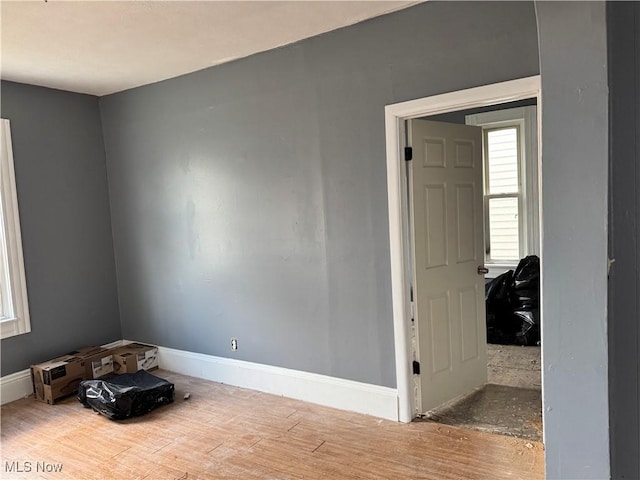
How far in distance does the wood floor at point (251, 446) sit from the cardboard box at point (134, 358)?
582 mm

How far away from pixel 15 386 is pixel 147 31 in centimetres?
298

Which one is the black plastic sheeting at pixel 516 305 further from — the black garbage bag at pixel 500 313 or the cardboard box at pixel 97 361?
the cardboard box at pixel 97 361

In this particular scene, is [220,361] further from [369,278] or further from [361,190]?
[361,190]

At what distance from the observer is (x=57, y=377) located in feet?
12.4

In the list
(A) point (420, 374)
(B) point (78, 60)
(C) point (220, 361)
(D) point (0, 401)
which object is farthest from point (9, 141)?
(A) point (420, 374)

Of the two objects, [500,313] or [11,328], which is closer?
[11,328]

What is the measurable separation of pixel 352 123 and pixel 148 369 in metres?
2.91

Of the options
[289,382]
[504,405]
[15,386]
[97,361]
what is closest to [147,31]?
[289,382]

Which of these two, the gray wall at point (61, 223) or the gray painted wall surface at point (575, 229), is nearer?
the gray painted wall surface at point (575, 229)

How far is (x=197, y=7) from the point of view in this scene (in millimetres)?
2623

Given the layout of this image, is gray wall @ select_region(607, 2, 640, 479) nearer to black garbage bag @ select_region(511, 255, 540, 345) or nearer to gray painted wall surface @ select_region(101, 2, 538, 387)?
gray painted wall surface @ select_region(101, 2, 538, 387)

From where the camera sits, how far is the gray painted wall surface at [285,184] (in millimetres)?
2861

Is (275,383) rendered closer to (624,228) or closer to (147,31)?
(147,31)

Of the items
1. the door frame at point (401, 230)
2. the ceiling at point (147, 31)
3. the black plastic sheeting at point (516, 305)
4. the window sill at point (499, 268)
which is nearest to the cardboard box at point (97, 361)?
the ceiling at point (147, 31)
